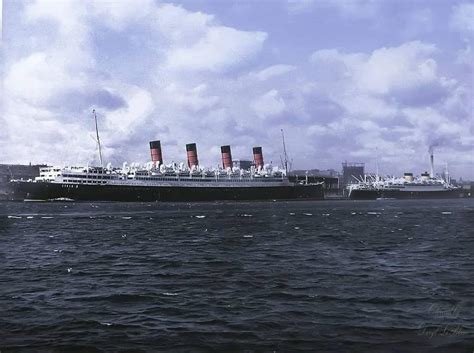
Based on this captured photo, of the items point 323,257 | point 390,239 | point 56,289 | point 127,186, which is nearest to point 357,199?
point 127,186

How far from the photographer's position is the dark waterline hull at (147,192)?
96375 millimetres

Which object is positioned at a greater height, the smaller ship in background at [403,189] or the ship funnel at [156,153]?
the ship funnel at [156,153]

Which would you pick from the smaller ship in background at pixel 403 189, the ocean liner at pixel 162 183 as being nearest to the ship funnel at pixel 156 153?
the ocean liner at pixel 162 183

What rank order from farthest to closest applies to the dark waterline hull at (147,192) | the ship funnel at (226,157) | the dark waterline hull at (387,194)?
the dark waterline hull at (387,194)
the ship funnel at (226,157)
the dark waterline hull at (147,192)

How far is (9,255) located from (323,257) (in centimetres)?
1427

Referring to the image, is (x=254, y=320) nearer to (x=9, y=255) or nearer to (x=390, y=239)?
(x=9, y=255)

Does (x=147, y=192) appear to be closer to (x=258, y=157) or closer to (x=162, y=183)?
(x=162, y=183)

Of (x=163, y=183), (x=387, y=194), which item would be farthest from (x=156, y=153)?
(x=387, y=194)

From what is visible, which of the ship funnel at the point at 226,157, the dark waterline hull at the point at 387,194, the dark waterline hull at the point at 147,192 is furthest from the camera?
the dark waterline hull at the point at 387,194

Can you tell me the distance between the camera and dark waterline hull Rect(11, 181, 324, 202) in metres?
96.4

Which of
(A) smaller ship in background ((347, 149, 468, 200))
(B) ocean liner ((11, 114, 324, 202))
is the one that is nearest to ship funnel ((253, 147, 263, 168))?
(B) ocean liner ((11, 114, 324, 202))

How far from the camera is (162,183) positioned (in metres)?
107

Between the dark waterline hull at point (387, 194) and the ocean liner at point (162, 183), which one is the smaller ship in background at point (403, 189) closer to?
the dark waterline hull at point (387, 194)

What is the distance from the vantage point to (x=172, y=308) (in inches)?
483
